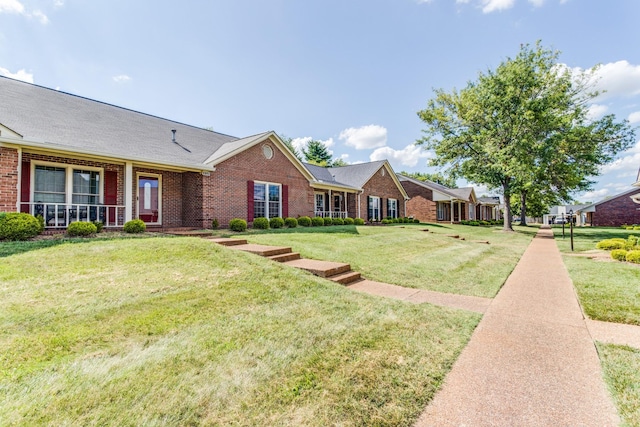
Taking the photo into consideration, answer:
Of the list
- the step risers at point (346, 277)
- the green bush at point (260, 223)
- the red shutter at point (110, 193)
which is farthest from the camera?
the green bush at point (260, 223)

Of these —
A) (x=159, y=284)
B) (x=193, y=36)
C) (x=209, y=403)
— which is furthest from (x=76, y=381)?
(x=193, y=36)

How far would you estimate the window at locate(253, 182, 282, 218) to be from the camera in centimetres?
1396

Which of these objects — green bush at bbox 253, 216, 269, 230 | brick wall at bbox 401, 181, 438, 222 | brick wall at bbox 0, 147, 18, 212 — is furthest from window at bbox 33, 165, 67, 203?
brick wall at bbox 401, 181, 438, 222

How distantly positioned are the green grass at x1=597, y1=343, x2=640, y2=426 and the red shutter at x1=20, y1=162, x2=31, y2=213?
12.8 metres

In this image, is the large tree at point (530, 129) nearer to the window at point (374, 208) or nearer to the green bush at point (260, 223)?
the window at point (374, 208)

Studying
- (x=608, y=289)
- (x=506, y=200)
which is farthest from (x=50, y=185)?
(x=506, y=200)

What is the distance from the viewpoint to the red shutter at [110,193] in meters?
10.2

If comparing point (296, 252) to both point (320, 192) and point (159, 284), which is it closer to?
point (159, 284)

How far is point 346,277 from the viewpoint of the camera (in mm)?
6141

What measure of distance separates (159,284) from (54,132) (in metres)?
8.16

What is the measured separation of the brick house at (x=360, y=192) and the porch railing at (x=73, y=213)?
10378 mm

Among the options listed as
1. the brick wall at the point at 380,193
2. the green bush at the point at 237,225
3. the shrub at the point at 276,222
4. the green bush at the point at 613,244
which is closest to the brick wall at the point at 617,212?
the brick wall at the point at 380,193

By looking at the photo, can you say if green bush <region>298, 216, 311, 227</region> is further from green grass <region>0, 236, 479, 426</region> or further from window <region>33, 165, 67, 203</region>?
green grass <region>0, 236, 479, 426</region>

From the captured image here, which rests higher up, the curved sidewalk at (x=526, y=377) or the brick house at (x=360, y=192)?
the brick house at (x=360, y=192)
